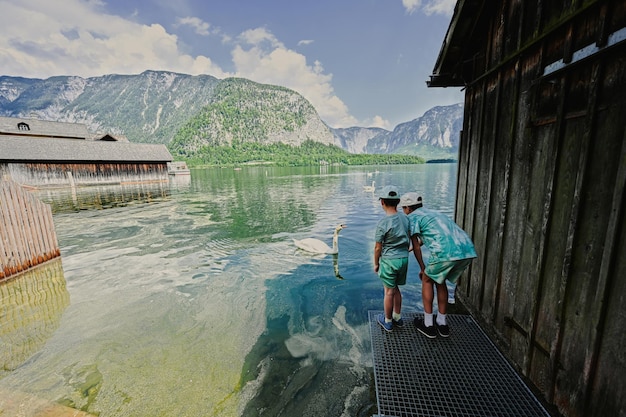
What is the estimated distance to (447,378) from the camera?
360 centimetres

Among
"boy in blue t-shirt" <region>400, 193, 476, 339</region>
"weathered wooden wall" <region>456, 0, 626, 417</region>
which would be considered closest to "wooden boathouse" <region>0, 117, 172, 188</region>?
"boy in blue t-shirt" <region>400, 193, 476, 339</region>

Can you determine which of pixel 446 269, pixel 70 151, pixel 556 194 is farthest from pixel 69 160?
pixel 556 194

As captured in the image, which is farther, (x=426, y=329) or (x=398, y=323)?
(x=398, y=323)

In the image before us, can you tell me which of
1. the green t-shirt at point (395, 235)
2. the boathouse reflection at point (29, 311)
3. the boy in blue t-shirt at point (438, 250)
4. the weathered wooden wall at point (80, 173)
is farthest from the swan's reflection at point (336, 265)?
the weathered wooden wall at point (80, 173)

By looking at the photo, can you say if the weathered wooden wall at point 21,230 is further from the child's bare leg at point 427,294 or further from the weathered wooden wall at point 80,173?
the weathered wooden wall at point 80,173

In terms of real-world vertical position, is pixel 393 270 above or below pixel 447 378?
above

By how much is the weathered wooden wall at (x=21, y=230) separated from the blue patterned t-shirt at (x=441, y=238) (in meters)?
10.8

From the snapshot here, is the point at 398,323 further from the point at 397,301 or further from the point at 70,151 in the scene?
the point at 70,151

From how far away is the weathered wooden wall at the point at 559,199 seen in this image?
2.45m

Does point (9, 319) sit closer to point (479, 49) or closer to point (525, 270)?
point (525, 270)

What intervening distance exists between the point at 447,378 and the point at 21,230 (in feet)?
38.3

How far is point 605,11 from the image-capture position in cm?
256

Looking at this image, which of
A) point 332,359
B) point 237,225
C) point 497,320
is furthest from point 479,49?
point 237,225

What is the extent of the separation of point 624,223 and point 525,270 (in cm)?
155
